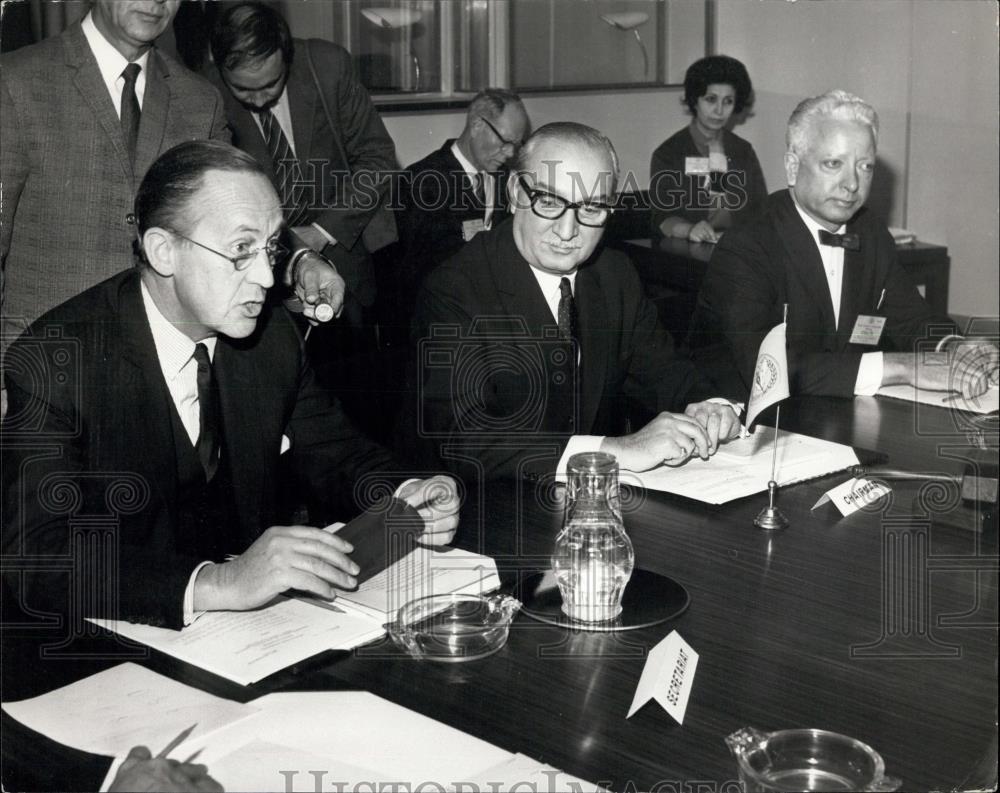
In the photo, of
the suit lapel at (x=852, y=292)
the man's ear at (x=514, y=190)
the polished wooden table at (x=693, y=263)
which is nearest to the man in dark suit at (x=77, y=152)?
the man's ear at (x=514, y=190)

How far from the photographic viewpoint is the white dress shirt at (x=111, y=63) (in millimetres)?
2635

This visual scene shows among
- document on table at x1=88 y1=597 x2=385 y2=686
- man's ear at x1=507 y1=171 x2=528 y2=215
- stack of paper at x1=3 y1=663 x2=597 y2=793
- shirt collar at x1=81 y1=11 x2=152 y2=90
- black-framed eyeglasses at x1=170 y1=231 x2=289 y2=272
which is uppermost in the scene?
shirt collar at x1=81 y1=11 x2=152 y2=90

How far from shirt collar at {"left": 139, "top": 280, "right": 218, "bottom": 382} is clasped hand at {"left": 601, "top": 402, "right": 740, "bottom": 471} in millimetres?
826

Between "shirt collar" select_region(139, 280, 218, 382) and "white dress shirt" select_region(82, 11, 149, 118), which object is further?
"white dress shirt" select_region(82, 11, 149, 118)

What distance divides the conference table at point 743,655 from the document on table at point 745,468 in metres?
0.06

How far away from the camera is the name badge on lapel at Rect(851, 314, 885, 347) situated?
3312mm

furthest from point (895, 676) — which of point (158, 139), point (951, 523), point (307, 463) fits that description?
point (158, 139)

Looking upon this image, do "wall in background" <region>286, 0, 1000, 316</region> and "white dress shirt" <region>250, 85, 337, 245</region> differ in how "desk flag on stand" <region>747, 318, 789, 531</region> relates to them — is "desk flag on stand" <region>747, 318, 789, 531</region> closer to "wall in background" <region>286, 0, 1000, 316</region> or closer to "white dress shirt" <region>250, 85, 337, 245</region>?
"white dress shirt" <region>250, 85, 337, 245</region>

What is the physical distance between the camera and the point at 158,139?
8.90 feet

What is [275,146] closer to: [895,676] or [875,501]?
[875,501]

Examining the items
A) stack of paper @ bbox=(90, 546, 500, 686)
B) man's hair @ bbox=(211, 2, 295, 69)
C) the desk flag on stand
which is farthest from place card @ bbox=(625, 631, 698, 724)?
man's hair @ bbox=(211, 2, 295, 69)

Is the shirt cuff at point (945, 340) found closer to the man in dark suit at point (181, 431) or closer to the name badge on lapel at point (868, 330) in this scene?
the name badge on lapel at point (868, 330)

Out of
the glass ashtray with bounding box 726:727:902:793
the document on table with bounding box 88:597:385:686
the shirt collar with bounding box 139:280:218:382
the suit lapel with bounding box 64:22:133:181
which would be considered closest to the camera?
the glass ashtray with bounding box 726:727:902:793

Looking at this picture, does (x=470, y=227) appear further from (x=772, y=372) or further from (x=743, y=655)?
(x=743, y=655)
